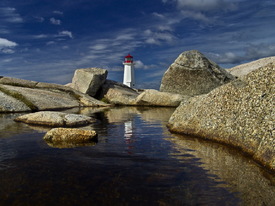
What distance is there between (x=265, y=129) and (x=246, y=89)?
2234 millimetres

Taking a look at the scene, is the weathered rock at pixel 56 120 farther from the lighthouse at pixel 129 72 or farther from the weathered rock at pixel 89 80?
the lighthouse at pixel 129 72

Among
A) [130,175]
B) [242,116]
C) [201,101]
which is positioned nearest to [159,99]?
[201,101]

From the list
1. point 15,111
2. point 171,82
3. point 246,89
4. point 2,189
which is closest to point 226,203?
point 2,189

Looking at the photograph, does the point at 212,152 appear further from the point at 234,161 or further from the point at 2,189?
the point at 2,189

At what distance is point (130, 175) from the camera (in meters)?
5.51

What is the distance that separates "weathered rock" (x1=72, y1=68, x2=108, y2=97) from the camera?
32625 mm

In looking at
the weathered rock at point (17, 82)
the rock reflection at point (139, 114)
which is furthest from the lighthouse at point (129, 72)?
the rock reflection at point (139, 114)

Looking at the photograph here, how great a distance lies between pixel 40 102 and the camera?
23.8m

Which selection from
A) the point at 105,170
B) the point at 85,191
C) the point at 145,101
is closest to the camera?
the point at 85,191

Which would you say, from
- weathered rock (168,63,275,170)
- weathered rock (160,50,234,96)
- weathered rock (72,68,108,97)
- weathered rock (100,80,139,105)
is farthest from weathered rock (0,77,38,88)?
weathered rock (168,63,275,170)

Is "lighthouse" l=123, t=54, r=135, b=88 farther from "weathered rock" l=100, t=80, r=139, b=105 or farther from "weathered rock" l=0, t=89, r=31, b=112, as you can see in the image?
"weathered rock" l=0, t=89, r=31, b=112

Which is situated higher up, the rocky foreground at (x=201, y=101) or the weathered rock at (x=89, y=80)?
the weathered rock at (x=89, y=80)

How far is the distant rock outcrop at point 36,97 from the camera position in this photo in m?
21.6

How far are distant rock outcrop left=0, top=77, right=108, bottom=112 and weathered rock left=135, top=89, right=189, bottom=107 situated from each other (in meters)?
5.10
